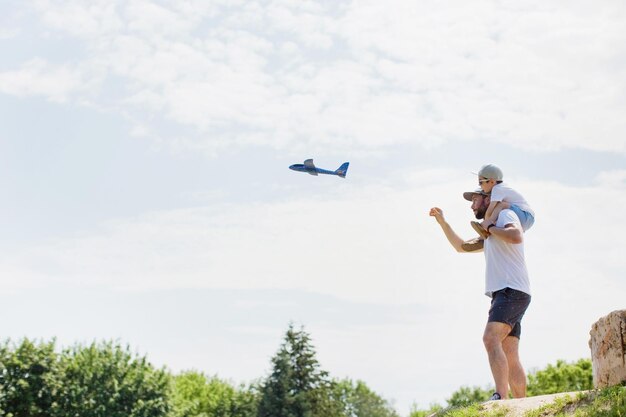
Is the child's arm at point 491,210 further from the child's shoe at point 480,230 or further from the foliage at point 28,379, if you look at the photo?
the foliage at point 28,379

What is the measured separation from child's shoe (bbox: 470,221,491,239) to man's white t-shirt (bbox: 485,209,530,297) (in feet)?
0.42

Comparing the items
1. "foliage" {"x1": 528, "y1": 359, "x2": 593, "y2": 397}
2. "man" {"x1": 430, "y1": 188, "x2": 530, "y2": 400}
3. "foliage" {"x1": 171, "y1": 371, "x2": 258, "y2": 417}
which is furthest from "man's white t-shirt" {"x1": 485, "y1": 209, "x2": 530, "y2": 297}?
"foliage" {"x1": 171, "y1": 371, "x2": 258, "y2": 417}

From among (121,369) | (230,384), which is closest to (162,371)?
(121,369)

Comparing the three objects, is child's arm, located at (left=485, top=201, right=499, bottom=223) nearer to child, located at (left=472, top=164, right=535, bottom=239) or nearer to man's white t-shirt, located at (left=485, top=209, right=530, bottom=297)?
child, located at (left=472, top=164, right=535, bottom=239)

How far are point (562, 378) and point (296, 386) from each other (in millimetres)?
15483

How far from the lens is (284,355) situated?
53562 millimetres

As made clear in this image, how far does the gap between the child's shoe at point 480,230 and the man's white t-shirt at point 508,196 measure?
40 cm

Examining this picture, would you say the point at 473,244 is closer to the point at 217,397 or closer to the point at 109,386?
the point at 109,386

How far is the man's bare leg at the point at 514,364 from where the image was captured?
11812 mm

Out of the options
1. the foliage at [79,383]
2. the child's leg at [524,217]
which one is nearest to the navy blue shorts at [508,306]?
the child's leg at [524,217]

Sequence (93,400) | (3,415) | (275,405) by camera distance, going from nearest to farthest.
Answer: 1. (3,415)
2. (93,400)
3. (275,405)

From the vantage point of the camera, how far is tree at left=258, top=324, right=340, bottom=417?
2047 inches

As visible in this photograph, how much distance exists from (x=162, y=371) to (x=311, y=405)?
391 inches

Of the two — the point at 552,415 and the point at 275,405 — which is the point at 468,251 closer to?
the point at 552,415
